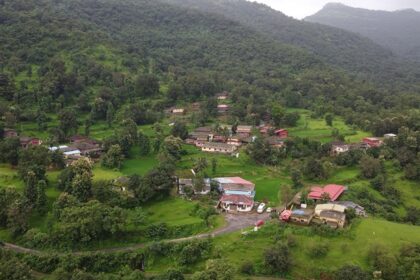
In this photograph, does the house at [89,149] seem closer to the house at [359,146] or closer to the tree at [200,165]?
the tree at [200,165]

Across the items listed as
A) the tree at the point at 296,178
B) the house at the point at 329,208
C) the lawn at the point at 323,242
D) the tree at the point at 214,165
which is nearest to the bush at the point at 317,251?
the lawn at the point at 323,242

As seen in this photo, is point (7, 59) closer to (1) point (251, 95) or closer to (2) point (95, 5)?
(1) point (251, 95)

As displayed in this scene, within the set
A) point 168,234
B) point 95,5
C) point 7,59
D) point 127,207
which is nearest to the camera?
point 168,234

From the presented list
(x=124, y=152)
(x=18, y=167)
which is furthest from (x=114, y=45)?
(x=18, y=167)

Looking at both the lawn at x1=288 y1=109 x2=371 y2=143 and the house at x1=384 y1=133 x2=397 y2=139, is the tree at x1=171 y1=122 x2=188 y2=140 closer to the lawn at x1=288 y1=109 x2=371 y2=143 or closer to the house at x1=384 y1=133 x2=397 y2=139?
the lawn at x1=288 y1=109 x2=371 y2=143

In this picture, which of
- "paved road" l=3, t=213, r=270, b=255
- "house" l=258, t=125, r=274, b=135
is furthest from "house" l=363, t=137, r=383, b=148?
"paved road" l=3, t=213, r=270, b=255
